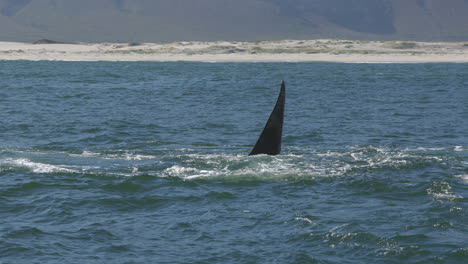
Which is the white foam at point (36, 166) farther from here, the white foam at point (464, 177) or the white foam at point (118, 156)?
the white foam at point (464, 177)

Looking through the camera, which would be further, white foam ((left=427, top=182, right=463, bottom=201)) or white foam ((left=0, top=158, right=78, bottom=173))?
white foam ((left=0, top=158, right=78, bottom=173))

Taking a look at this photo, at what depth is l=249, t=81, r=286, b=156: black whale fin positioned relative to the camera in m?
23.4

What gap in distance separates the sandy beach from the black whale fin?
3539 inches

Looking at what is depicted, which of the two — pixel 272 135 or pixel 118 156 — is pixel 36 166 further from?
pixel 272 135

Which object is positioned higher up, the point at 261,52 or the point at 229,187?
the point at 261,52

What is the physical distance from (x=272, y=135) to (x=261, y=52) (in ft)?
323

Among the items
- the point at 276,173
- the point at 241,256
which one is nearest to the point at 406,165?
the point at 276,173

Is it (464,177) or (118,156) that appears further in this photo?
(118,156)

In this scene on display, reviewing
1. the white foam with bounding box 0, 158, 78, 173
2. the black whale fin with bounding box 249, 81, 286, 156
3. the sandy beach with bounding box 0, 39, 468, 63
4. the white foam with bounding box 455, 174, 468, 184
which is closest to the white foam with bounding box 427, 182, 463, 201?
the white foam with bounding box 455, 174, 468, 184

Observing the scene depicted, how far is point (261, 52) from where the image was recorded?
121750 millimetres

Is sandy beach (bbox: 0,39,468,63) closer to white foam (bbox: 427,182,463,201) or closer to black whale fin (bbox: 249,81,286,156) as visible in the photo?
black whale fin (bbox: 249,81,286,156)

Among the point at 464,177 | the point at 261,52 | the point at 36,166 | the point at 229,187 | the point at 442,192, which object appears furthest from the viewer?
the point at 261,52

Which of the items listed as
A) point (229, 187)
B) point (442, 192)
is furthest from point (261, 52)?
point (442, 192)

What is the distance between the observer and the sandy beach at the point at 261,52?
116694 mm
